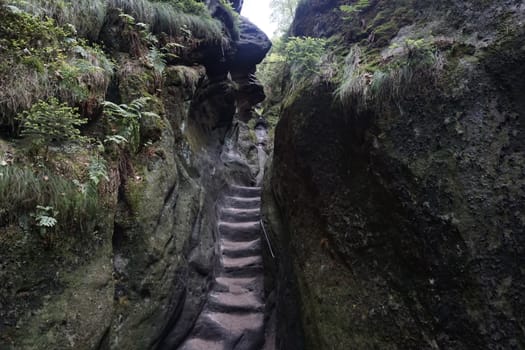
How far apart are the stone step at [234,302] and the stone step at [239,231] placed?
185 cm

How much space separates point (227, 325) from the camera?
16.1ft

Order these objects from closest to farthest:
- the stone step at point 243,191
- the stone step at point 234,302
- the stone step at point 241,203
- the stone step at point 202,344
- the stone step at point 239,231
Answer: the stone step at point 202,344 → the stone step at point 234,302 → the stone step at point 239,231 → the stone step at point 241,203 → the stone step at point 243,191

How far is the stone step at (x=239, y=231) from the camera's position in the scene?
7.39 meters

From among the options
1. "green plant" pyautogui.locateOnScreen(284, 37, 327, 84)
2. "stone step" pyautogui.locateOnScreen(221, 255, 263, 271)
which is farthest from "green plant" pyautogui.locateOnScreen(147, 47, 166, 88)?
"stone step" pyautogui.locateOnScreen(221, 255, 263, 271)

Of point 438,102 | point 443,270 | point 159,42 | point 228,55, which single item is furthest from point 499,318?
point 228,55

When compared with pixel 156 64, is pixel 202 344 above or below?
below

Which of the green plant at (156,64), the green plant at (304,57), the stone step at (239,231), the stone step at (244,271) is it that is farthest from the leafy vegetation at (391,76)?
the stone step at (239,231)

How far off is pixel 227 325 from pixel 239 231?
2.83 metres

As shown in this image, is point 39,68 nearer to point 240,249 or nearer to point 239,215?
point 240,249

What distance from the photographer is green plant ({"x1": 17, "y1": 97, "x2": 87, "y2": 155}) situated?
112 inches

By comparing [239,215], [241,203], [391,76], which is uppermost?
[391,76]

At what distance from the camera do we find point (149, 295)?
3814 millimetres

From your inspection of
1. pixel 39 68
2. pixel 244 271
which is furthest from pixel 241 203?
pixel 39 68

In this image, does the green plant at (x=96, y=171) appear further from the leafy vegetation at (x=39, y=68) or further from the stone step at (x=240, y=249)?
the stone step at (x=240, y=249)
